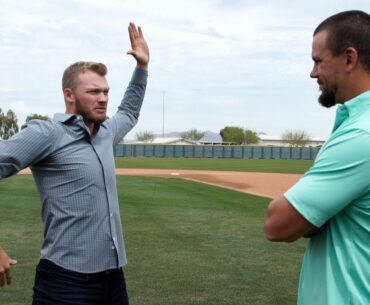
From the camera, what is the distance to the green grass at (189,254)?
632cm

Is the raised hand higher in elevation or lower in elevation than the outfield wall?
higher

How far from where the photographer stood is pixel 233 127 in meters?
133

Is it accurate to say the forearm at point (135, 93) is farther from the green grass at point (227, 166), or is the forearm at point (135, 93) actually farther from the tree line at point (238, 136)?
the tree line at point (238, 136)

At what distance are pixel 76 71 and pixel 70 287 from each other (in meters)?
1.24

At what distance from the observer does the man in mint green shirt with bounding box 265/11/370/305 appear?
5.98ft

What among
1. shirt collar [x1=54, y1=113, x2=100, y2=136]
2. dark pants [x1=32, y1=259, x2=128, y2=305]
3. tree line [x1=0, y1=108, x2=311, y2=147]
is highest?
shirt collar [x1=54, y1=113, x2=100, y2=136]

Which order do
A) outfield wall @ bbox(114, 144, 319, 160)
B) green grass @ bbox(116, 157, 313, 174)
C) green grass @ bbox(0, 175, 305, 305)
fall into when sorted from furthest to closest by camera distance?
outfield wall @ bbox(114, 144, 319, 160), green grass @ bbox(116, 157, 313, 174), green grass @ bbox(0, 175, 305, 305)

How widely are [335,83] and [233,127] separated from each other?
132 metres

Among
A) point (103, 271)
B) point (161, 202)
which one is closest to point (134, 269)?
point (103, 271)

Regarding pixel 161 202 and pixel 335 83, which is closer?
pixel 335 83

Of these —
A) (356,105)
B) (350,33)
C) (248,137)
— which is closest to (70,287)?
(356,105)

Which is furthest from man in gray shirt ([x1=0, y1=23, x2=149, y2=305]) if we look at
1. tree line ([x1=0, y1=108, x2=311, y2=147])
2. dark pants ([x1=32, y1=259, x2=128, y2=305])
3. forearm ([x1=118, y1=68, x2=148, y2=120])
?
tree line ([x1=0, y1=108, x2=311, y2=147])

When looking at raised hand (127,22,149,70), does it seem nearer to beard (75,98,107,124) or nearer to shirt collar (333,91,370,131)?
beard (75,98,107,124)

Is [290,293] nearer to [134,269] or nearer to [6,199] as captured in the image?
[134,269]
